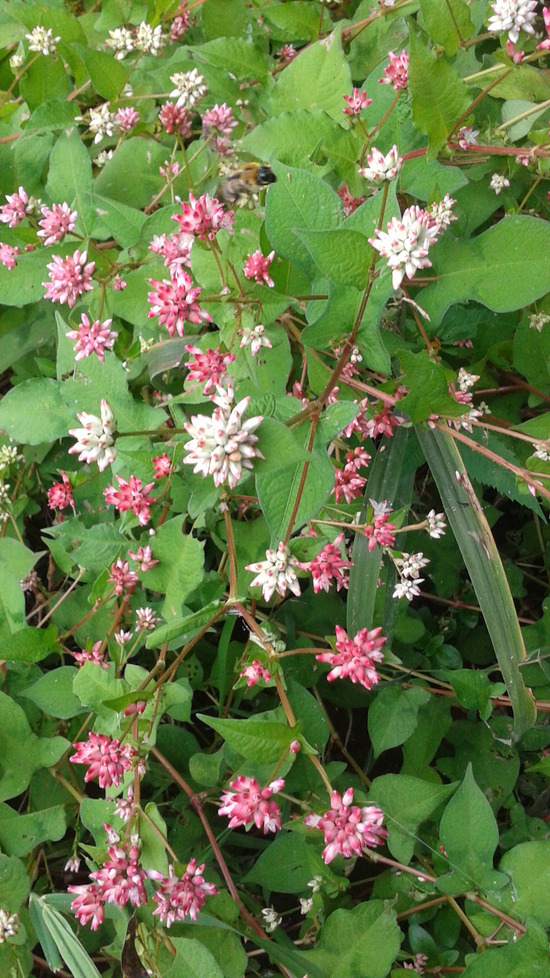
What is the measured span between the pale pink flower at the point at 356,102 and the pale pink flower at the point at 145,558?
99 cm

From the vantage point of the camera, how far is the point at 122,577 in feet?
5.20

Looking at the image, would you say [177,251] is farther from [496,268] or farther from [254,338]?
[496,268]

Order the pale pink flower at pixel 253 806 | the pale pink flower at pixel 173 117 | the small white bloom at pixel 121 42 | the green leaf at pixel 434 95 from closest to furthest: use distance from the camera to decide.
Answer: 1. the pale pink flower at pixel 253 806
2. the green leaf at pixel 434 95
3. the pale pink flower at pixel 173 117
4. the small white bloom at pixel 121 42

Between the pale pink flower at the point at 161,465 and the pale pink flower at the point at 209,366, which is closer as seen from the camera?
the pale pink flower at the point at 209,366

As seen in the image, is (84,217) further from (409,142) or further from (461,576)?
(461,576)

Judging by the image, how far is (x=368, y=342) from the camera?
128 centimetres

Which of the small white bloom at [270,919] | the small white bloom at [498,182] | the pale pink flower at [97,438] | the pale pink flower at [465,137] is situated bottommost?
the small white bloom at [270,919]

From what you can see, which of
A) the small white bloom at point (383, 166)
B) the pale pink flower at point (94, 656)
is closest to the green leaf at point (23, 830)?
the pale pink flower at point (94, 656)

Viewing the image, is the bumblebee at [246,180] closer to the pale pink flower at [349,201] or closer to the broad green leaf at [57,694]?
the pale pink flower at [349,201]

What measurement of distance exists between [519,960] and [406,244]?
123 cm

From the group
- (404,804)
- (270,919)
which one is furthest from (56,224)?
(270,919)

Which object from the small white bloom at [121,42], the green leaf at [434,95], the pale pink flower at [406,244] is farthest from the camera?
the small white bloom at [121,42]

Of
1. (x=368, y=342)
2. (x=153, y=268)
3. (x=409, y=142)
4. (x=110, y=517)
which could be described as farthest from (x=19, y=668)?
(x=409, y=142)

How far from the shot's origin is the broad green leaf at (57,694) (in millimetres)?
1642
